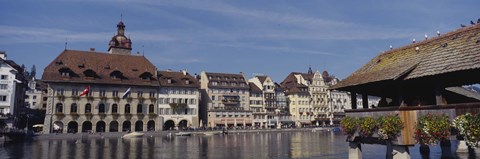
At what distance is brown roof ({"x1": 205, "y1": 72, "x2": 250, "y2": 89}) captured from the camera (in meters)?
106

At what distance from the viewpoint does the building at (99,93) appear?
77.9m

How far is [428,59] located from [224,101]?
86.3 m

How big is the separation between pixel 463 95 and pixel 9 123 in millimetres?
70492

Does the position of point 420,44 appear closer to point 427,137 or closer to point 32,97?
point 427,137

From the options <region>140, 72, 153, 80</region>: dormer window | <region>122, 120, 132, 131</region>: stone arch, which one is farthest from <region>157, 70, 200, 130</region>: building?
<region>122, 120, 132, 131</region>: stone arch

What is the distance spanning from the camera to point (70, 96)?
259ft

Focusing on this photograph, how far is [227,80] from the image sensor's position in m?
108

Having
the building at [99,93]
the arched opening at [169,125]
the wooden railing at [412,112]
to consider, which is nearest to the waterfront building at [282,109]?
the arched opening at [169,125]

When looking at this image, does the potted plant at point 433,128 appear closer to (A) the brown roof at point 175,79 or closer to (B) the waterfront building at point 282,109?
(A) the brown roof at point 175,79

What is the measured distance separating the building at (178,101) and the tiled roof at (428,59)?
6975cm

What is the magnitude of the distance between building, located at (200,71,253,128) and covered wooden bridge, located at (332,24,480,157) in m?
79.5

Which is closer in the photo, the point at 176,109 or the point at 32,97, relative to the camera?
the point at 176,109

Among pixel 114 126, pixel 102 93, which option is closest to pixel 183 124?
pixel 114 126

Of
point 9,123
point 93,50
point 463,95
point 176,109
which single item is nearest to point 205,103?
point 176,109
